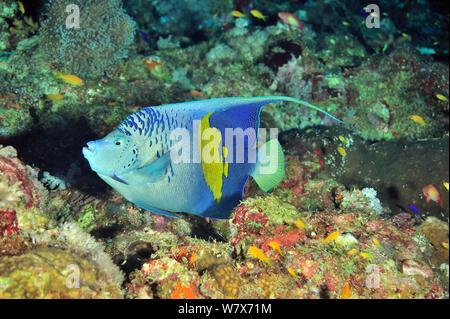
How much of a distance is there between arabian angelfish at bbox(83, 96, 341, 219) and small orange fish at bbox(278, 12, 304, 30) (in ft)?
17.7

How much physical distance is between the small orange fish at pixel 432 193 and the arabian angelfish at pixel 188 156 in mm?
3714

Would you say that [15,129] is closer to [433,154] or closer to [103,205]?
[103,205]

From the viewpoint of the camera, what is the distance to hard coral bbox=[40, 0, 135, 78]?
4.35m

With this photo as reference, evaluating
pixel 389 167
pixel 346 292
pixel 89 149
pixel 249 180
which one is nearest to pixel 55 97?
pixel 249 180

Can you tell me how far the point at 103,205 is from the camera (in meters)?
3.00

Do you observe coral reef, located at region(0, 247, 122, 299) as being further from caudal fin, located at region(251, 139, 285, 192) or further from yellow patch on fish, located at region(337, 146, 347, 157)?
yellow patch on fish, located at region(337, 146, 347, 157)

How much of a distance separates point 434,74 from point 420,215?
2.94m

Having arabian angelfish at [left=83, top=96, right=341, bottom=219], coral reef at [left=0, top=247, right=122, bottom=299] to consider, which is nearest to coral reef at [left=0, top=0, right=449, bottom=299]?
coral reef at [left=0, top=247, right=122, bottom=299]

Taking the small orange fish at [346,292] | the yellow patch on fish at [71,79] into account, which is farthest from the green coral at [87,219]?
the small orange fish at [346,292]

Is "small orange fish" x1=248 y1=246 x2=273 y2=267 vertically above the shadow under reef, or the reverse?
"small orange fish" x1=248 y1=246 x2=273 y2=267

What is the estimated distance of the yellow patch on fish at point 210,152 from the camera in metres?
1.64

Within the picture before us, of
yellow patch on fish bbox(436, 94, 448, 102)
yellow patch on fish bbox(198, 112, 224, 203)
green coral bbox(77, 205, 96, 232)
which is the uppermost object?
yellow patch on fish bbox(198, 112, 224, 203)

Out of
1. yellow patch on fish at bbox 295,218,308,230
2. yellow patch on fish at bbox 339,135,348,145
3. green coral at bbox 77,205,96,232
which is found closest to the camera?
yellow patch on fish at bbox 295,218,308,230

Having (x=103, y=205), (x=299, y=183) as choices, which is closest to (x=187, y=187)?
(x=103, y=205)
